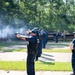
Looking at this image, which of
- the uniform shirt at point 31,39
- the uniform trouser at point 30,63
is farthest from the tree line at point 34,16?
the uniform shirt at point 31,39

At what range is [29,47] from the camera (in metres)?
8.77

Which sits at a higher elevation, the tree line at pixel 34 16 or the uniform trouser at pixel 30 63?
the tree line at pixel 34 16

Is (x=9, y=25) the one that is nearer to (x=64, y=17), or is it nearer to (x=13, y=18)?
(x=13, y=18)

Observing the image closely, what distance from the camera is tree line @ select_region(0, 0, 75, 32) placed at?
39.7 meters

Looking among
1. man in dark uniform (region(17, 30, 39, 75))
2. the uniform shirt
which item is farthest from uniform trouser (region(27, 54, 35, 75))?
the uniform shirt

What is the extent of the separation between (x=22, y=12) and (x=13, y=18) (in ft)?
6.05

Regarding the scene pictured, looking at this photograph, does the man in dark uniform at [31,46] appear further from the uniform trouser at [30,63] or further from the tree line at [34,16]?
the tree line at [34,16]

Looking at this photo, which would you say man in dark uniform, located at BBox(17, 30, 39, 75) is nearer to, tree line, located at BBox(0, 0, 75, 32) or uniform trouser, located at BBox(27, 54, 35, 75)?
uniform trouser, located at BBox(27, 54, 35, 75)

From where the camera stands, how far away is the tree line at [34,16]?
3969cm

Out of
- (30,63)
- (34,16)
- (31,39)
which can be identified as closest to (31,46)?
(31,39)

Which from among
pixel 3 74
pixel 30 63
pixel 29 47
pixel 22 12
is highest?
pixel 22 12

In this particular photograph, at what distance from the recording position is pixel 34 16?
1607 inches

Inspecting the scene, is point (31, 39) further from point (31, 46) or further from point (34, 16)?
point (34, 16)

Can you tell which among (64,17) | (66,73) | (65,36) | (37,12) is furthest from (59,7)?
(66,73)
